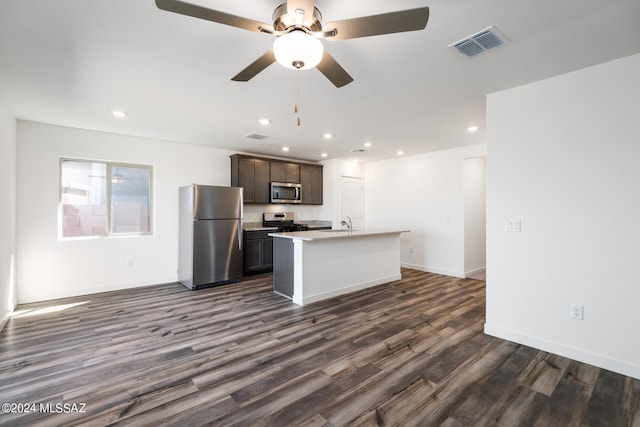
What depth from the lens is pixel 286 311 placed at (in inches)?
141

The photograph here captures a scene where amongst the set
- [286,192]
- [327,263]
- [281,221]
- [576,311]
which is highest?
[286,192]

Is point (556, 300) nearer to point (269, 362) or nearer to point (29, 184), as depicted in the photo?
point (269, 362)

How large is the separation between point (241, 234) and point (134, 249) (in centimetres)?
174

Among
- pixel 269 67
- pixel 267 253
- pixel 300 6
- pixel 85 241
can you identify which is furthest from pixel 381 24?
pixel 85 241

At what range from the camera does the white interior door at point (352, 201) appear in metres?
6.87

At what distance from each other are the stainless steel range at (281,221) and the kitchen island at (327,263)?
1.85 metres

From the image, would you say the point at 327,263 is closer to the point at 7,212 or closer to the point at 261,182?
the point at 261,182

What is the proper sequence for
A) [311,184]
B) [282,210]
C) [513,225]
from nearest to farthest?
[513,225] < [282,210] < [311,184]

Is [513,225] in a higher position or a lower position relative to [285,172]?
lower

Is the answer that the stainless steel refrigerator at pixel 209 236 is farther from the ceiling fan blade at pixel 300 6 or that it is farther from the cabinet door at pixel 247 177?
the ceiling fan blade at pixel 300 6

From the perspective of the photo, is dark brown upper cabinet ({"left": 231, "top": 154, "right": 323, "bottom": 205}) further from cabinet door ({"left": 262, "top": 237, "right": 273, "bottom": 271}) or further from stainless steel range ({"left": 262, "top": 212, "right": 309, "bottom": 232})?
cabinet door ({"left": 262, "top": 237, "right": 273, "bottom": 271})

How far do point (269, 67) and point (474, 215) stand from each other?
4.97 m

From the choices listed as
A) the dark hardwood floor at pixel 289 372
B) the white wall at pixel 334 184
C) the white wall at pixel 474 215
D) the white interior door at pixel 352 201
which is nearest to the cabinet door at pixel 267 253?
the white wall at pixel 334 184

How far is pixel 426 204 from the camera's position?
596cm
